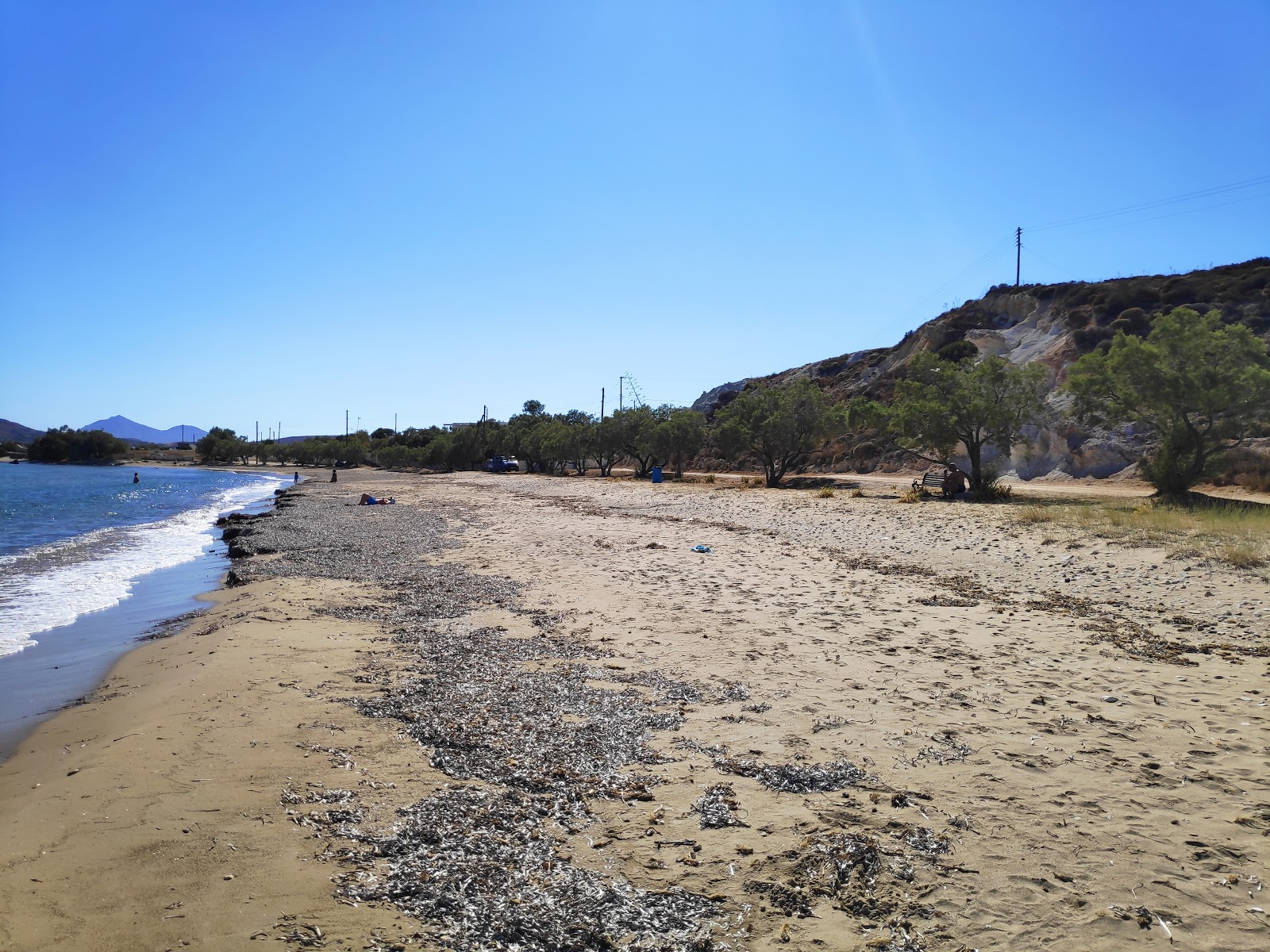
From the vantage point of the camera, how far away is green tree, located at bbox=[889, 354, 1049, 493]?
29844 mm

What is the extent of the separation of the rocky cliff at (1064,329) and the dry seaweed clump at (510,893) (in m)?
37.2

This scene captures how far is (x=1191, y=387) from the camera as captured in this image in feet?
74.5

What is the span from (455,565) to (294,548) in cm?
640

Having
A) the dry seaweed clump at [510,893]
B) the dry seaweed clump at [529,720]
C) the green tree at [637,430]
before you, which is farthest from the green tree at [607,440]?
the dry seaweed clump at [510,893]

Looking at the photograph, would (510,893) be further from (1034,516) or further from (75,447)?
(75,447)

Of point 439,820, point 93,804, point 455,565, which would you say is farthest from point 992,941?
point 455,565

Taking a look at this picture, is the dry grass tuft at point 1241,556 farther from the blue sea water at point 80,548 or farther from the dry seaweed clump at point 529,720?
the blue sea water at point 80,548

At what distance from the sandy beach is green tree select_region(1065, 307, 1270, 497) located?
13.8 metres

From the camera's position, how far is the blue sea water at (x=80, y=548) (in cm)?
1344

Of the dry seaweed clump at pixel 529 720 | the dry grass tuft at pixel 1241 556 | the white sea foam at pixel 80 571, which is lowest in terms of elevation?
the white sea foam at pixel 80 571

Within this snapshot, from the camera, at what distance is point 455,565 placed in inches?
643

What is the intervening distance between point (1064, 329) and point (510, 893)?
2410 inches

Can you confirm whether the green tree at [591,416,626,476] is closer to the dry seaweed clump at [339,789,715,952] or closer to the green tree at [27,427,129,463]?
the dry seaweed clump at [339,789,715,952]

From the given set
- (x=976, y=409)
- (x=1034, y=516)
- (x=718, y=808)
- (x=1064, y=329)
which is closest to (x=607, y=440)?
(x=1064, y=329)
